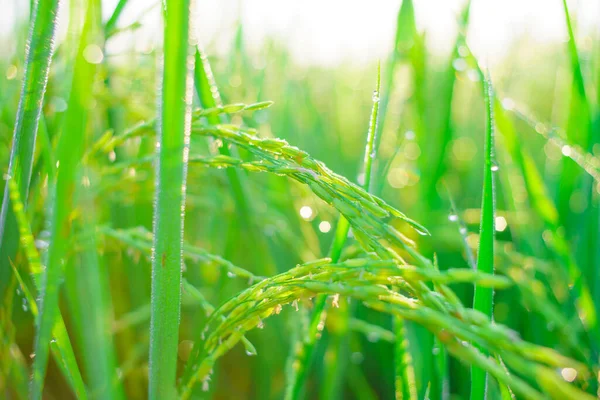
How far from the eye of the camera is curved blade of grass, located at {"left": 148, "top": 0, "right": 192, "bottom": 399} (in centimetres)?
40

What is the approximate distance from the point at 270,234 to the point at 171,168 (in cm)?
57

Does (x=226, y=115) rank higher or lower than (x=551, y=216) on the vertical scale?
higher

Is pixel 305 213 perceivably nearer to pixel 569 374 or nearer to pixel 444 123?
pixel 444 123

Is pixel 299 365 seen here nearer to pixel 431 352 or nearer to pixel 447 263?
pixel 431 352

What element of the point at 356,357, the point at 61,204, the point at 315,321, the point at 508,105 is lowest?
the point at 356,357

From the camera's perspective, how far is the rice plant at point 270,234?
40cm

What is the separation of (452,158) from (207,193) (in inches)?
27.0

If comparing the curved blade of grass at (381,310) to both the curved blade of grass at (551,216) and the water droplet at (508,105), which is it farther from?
the water droplet at (508,105)

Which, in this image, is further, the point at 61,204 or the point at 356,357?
the point at 356,357

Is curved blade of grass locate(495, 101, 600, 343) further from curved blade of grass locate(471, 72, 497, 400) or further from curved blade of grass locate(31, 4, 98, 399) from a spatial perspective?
curved blade of grass locate(31, 4, 98, 399)

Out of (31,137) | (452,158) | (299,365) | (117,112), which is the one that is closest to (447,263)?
(452,158)

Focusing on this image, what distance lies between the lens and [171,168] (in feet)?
1.32

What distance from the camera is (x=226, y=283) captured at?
1012mm

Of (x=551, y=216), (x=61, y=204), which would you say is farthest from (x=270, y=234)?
(x=61, y=204)
